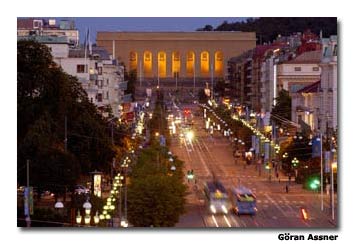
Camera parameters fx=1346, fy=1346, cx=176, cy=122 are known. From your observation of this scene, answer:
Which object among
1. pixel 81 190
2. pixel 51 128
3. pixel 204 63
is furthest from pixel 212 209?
→ pixel 204 63

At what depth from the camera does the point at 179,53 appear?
30.9m

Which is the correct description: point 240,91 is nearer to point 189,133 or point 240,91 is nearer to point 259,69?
point 259,69

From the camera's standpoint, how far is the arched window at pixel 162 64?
28031 millimetres

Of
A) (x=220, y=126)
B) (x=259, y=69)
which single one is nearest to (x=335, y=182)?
(x=220, y=126)

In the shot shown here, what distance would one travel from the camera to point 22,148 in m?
19.1

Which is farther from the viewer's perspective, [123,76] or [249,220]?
[123,76]

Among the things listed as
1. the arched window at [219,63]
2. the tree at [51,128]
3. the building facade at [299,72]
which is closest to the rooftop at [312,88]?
the building facade at [299,72]

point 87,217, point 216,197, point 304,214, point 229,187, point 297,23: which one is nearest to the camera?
point 87,217

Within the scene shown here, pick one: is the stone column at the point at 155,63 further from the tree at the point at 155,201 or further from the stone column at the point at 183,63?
the tree at the point at 155,201

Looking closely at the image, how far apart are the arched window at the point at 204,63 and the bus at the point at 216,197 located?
9800 mm

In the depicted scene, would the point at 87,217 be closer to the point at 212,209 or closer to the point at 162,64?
the point at 212,209

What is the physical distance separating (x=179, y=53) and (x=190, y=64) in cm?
137
